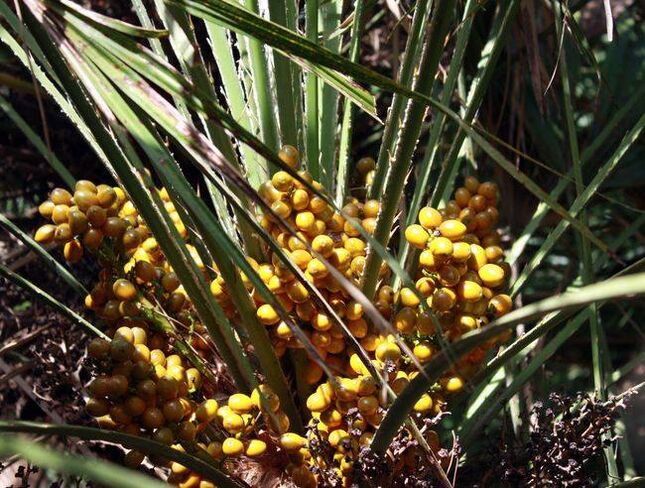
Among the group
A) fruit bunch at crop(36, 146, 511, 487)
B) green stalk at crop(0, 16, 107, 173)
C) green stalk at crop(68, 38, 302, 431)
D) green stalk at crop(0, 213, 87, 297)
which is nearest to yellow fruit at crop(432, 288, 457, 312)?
fruit bunch at crop(36, 146, 511, 487)

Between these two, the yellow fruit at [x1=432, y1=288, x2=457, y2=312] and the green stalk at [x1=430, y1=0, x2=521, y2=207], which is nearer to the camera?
the yellow fruit at [x1=432, y1=288, x2=457, y2=312]

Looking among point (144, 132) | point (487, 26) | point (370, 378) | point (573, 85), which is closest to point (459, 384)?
point (370, 378)

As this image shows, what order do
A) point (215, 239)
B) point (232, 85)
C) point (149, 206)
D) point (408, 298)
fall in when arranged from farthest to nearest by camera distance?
point (232, 85), point (408, 298), point (149, 206), point (215, 239)

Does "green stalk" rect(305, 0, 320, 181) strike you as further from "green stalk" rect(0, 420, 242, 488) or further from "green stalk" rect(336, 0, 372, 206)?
"green stalk" rect(0, 420, 242, 488)

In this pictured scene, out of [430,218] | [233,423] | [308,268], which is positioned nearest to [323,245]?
[308,268]

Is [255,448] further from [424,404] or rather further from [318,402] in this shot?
[424,404]

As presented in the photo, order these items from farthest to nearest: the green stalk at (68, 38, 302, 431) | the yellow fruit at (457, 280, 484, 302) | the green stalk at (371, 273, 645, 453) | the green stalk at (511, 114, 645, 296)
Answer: the green stalk at (511, 114, 645, 296), the yellow fruit at (457, 280, 484, 302), the green stalk at (68, 38, 302, 431), the green stalk at (371, 273, 645, 453)
